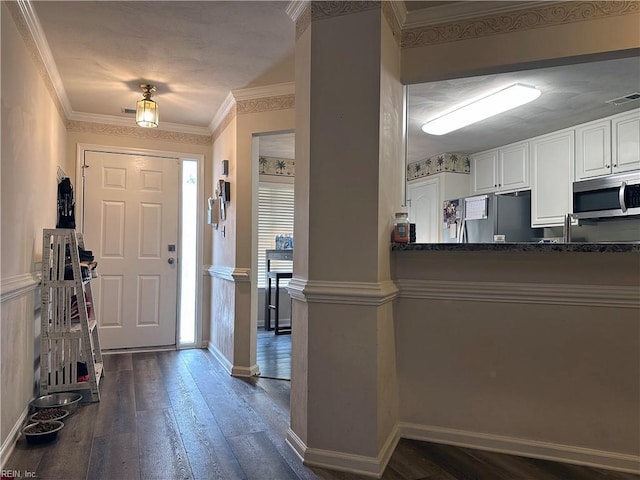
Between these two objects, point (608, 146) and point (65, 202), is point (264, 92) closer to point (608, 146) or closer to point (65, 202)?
point (65, 202)

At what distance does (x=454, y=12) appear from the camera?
2166 mm

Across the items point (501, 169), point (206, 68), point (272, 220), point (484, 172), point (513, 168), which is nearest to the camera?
point (206, 68)

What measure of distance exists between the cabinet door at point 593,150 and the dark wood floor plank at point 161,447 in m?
3.90

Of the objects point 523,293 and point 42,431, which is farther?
point 42,431

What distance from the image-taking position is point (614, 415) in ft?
6.41

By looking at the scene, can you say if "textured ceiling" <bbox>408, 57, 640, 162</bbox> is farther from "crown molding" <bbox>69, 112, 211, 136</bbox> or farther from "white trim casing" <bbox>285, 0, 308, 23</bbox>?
"crown molding" <bbox>69, 112, 211, 136</bbox>

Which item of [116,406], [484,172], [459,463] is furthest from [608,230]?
[116,406]

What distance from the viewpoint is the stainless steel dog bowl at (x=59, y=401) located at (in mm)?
2564

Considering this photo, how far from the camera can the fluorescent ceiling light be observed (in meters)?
3.11

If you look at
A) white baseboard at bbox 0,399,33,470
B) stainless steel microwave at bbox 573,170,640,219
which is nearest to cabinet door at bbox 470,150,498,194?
stainless steel microwave at bbox 573,170,640,219

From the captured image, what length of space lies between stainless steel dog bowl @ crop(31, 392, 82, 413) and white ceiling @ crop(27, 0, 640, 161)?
2.22m

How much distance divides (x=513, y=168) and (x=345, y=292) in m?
3.45

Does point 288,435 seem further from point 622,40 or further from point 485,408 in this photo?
point 622,40

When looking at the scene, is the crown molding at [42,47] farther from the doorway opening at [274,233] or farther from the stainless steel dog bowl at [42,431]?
the doorway opening at [274,233]
